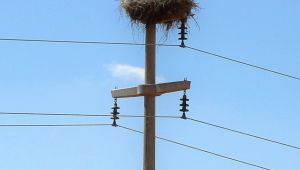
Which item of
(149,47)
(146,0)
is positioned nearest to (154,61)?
(149,47)

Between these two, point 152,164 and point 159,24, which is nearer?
point 152,164

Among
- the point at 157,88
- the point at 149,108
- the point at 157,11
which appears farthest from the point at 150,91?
the point at 157,11

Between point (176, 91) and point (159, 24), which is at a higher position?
point (159, 24)

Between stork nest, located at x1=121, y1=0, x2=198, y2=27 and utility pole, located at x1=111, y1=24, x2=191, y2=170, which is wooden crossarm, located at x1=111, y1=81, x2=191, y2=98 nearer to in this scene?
utility pole, located at x1=111, y1=24, x2=191, y2=170

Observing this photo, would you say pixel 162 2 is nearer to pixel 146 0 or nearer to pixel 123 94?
pixel 146 0

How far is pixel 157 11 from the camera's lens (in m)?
12.4

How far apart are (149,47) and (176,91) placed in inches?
27.3

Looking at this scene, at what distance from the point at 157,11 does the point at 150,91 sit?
3.95 feet

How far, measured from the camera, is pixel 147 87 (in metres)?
11.9

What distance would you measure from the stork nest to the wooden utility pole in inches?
7.3

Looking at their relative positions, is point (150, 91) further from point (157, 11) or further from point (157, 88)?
point (157, 11)

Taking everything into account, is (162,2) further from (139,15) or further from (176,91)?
(176,91)

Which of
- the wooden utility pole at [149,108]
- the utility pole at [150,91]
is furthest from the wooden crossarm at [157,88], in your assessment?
the wooden utility pole at [149,108]

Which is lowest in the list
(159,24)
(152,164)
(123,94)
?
(152,164)
